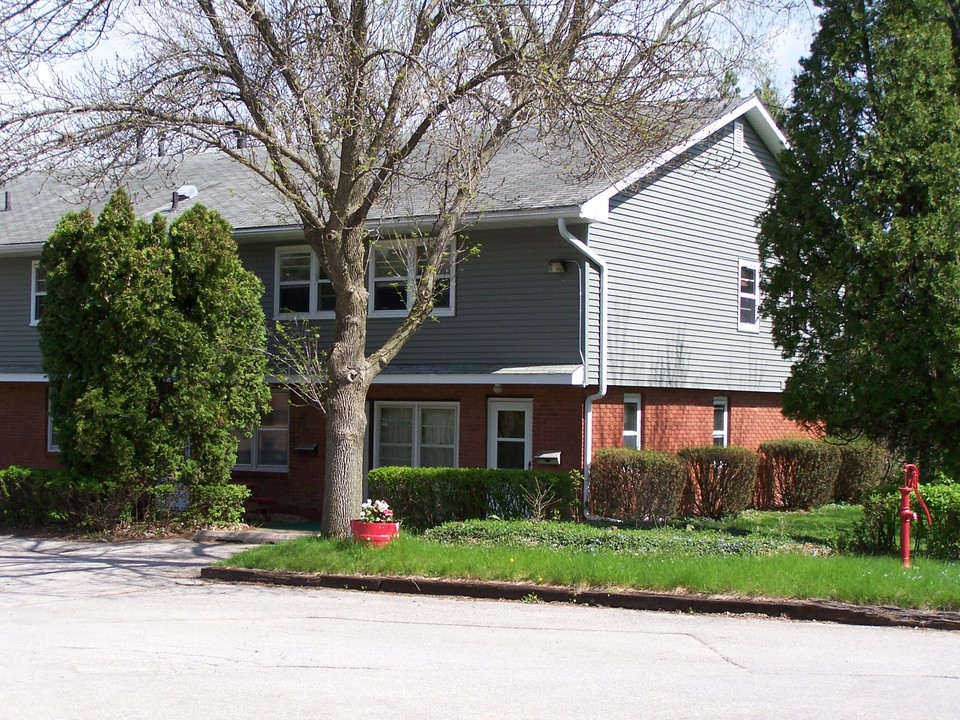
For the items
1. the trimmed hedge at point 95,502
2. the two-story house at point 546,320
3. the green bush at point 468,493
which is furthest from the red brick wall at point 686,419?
the trimmed hedge at point 95,502

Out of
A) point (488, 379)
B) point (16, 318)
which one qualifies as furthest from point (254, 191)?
A: point (488, 379)

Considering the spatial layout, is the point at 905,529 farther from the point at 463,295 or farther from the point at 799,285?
the point at 463,295

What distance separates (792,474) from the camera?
867 inches

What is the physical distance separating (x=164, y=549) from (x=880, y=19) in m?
12.3

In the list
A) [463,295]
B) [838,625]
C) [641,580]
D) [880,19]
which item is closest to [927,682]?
[838,625]

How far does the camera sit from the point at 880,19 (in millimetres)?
15719

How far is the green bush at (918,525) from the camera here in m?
13.2

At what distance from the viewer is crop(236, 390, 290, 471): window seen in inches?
862

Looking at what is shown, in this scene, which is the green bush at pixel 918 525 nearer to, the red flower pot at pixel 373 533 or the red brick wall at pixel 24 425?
the red flower pot at pixel 373 533

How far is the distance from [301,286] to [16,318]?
266 inches

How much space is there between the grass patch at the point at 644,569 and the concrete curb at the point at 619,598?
0.17m

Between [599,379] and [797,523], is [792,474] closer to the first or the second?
[797,523]

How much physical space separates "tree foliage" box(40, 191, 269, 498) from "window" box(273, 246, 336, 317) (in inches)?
95.3

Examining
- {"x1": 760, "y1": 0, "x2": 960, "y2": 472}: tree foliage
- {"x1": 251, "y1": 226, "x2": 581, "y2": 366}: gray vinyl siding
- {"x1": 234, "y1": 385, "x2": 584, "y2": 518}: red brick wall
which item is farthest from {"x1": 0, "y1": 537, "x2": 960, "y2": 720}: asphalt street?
{"x1": 251, "y1": 226, "x2": 581, "y2": 366}: gray vinyl siding
